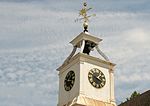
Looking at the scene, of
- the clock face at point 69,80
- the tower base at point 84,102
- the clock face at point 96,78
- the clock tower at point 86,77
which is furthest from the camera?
the clock face at point 69,80

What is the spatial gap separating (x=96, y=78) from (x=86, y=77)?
1.05 m

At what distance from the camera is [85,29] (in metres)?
41.7

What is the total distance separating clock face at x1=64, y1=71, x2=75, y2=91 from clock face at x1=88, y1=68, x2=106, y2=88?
63.1 inches

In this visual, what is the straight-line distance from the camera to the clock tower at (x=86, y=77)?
37.6 meters

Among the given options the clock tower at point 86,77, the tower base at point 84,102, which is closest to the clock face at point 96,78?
the clock tower at point 86,77

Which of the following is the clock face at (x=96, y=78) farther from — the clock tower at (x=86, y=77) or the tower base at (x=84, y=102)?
the tower base at (x=84, y=102)

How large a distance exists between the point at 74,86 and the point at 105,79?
2724 mm

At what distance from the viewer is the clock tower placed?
123ft

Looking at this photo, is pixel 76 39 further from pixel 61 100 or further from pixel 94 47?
pixel 61 100

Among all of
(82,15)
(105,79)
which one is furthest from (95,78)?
(82,15)

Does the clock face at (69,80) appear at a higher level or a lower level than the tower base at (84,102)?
higher

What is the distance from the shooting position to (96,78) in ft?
127

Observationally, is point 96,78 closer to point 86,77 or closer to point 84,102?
point 86,77

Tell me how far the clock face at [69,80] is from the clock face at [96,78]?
1.60m
